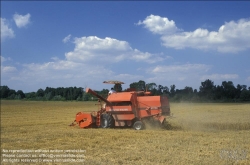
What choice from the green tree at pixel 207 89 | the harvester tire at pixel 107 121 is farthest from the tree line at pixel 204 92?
the harvester tire at pixel 107 121

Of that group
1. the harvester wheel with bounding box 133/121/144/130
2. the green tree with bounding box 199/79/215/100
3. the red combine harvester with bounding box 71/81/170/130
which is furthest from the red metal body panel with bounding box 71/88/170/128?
the green tree with bounding box 199/79/215/100

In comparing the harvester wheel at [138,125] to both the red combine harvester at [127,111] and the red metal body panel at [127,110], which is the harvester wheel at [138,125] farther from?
the red metal body panel at [127,110]

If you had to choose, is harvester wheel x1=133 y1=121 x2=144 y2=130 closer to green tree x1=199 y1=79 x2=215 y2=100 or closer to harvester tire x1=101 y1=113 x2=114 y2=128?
harvester tire x1=101 y1=113 x2=114 y2=128

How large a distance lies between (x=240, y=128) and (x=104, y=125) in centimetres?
702

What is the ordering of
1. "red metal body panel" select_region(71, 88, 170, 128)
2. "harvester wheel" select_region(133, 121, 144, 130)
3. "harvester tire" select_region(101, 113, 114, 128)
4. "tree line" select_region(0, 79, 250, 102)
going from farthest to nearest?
"harvester tire" select_region(101, 113, 114, 128), "red metal body panel" select_region(71, 88, 170, 128), "harvester wheel" select_region(133, 121, 144, 130), "tree line" select_region(0, 79, 250, 102)

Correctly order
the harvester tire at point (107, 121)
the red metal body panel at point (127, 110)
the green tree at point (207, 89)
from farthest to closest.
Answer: the harvester tire at point (107, 121), the red metal body panel at point (127, 110), the green tree at point (207, 89)

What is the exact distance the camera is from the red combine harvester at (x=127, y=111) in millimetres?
14734

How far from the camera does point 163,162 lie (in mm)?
7254

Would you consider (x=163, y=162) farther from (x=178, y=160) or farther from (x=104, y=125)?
(x=104, y=125)

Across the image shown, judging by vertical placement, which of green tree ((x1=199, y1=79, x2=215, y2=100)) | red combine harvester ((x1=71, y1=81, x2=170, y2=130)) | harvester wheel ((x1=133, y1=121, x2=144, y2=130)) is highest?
green tree ((x1=199, y1=79, x2=215, y2=100))

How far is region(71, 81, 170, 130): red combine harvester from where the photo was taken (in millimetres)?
14734

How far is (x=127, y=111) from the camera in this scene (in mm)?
15188

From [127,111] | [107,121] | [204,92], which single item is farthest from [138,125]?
[204,92]

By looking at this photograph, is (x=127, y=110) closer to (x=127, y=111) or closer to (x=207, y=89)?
(x=127, y=111)
